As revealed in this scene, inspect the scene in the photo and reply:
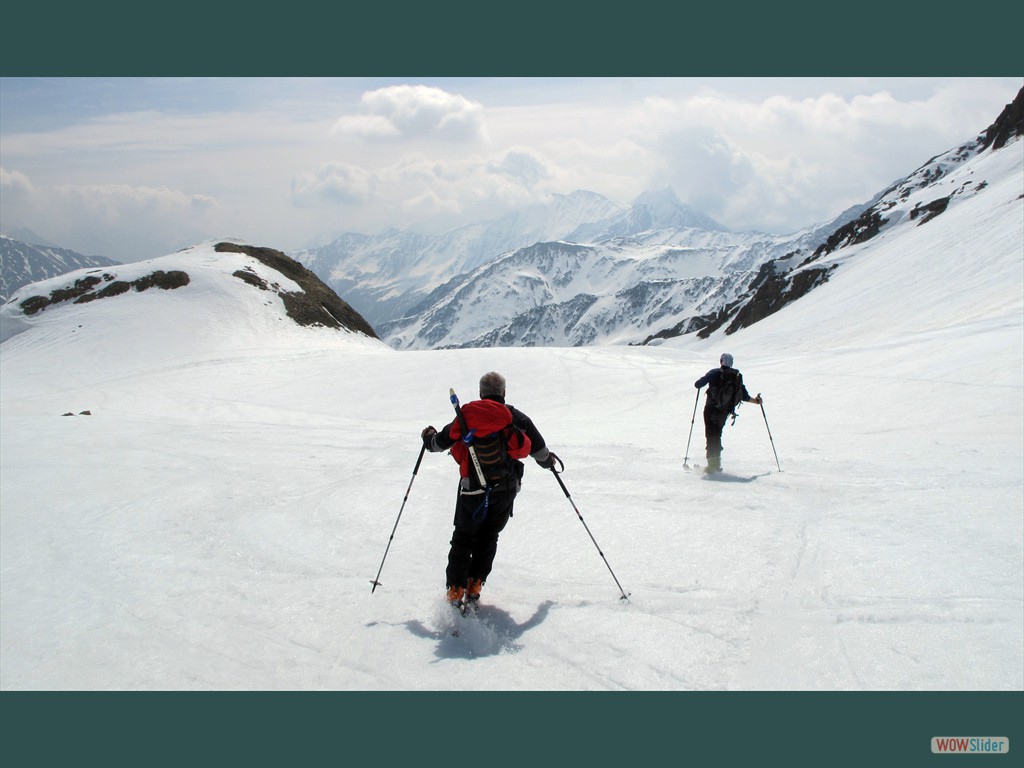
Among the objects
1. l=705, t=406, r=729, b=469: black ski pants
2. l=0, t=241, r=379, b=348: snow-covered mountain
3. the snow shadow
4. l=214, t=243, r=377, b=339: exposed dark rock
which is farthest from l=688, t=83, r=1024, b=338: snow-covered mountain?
the snow shadow

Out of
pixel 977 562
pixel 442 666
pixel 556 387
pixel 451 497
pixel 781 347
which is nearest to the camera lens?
pixel 442 666

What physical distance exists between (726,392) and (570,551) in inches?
209

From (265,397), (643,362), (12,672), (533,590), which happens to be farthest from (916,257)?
(12,672)

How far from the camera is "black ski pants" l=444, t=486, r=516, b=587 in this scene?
609 cm

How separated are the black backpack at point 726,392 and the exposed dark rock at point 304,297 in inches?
1689

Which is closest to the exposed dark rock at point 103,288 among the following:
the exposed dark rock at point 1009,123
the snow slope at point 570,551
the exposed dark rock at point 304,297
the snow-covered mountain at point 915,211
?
the exposed dark rock at point 304,297

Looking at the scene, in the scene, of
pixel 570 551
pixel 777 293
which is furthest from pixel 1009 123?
pixel 570 551

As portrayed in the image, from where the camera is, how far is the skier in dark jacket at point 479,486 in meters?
5.92

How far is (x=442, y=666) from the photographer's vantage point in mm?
5316

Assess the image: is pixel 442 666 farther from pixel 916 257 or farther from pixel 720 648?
pixel 916 257

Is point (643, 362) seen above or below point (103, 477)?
above

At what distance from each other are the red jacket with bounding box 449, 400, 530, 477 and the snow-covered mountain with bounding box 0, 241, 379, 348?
38.9 metres

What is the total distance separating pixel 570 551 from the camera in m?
7.75

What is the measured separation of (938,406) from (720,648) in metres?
12.3
